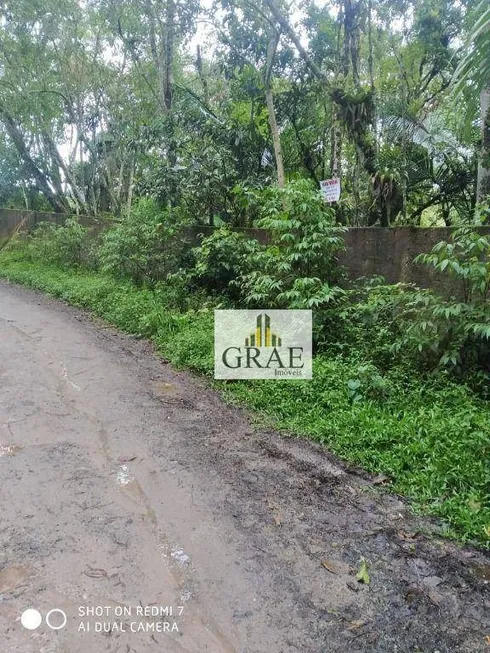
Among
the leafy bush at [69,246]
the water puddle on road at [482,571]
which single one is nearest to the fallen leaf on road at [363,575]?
the water puddle on road at [482,571]

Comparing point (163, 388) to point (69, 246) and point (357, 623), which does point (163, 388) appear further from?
point (69, 246)

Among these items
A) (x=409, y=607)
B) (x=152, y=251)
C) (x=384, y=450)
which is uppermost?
(x=152, y=251)

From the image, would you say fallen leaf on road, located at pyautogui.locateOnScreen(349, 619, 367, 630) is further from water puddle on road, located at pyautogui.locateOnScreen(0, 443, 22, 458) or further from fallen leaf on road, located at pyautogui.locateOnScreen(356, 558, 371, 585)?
water puddle on road, located at pyautogui.locateOnScreen(0, 443, 22, 458)

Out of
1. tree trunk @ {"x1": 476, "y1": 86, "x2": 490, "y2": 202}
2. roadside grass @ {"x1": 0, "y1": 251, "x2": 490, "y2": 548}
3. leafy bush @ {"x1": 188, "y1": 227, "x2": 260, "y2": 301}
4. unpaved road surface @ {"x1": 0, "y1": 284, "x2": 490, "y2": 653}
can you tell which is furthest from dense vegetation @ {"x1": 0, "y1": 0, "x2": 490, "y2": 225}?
unpaved road surface @ {"x1": 0, "y1": 284, "x2": 490, "y2": 653}

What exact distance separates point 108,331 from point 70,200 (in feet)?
29.1

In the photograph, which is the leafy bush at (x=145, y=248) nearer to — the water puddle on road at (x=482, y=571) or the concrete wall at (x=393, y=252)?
the concrete wall at (x=393, y=252)

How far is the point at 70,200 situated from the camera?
13.4 metres

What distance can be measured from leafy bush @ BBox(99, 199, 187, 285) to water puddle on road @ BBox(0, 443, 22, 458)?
438 cm

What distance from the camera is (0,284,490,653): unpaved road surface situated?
1.78m

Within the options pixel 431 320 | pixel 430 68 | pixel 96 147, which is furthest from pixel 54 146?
pixel 431 320

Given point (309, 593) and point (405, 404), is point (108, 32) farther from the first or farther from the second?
point (309, 593)

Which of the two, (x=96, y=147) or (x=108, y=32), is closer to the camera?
(x=108, y=32)

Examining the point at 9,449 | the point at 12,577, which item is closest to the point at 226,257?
the point at 9,449

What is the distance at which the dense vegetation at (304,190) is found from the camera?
10.8 ft
